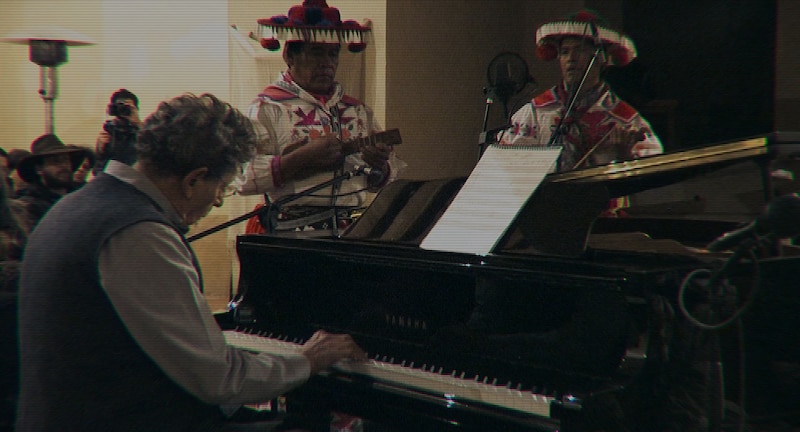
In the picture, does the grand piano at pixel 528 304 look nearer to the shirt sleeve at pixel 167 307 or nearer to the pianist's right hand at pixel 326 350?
the pianist's right hand at pixel 326 350

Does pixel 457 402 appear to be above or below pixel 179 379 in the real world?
below

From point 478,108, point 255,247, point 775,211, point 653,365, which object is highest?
point 478,108

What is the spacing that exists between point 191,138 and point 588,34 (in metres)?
1.96

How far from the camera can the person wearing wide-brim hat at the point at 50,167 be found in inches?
149

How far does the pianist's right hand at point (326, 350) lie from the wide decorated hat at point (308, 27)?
161 centimetres

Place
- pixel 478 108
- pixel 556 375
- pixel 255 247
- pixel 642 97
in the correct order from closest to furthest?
pixel 556 375 → pixel 255 247 → pixel 642 97 → pixel 478 108

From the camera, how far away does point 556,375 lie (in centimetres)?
164

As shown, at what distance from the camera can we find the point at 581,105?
3.01 metres

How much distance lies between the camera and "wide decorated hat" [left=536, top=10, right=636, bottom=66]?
300 cm

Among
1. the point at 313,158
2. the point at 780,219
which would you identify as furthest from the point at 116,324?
the point at 313,158

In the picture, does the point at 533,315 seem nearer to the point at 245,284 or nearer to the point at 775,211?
the point at 775,211

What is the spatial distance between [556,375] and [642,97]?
105 inches

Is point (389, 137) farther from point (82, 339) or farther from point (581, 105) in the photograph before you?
point (82, 339)

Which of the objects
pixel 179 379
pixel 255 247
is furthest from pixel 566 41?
pixel 179 379
